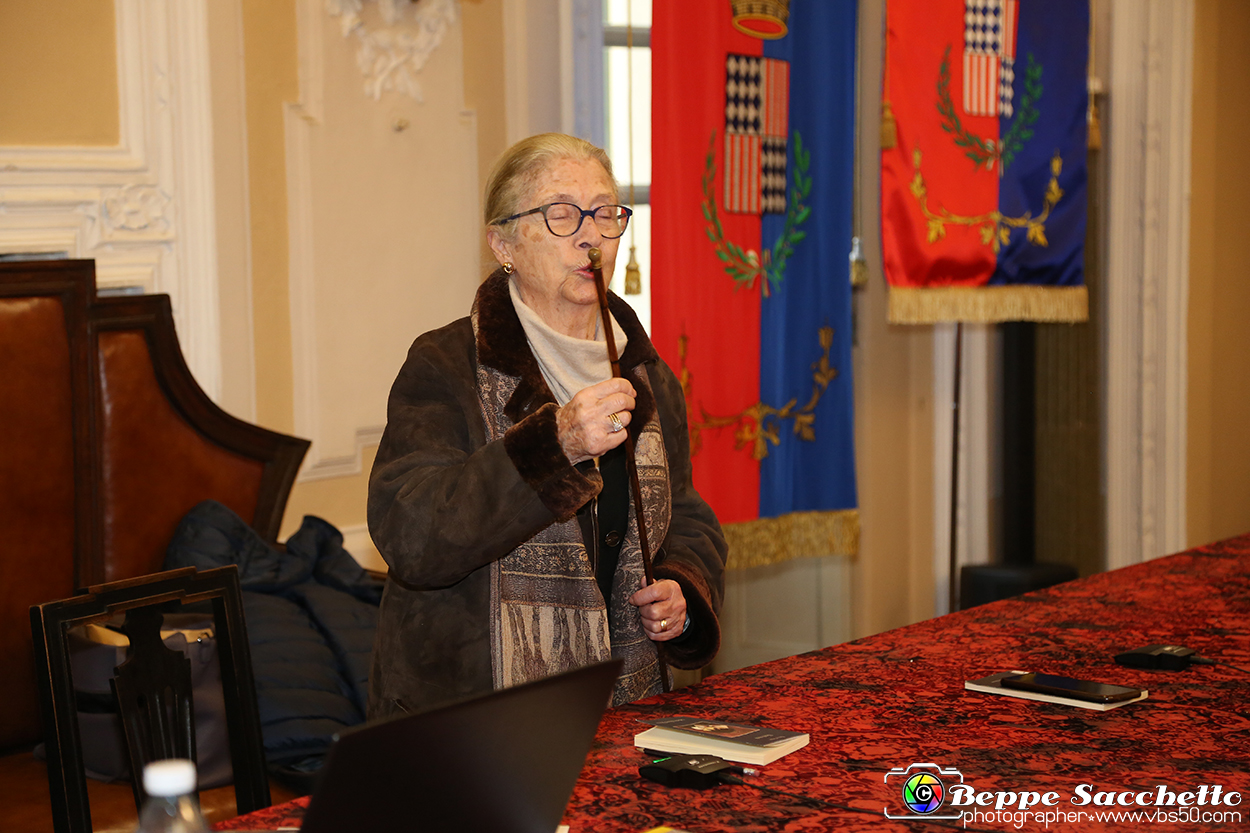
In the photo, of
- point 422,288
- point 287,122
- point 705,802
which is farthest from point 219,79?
point 705,802

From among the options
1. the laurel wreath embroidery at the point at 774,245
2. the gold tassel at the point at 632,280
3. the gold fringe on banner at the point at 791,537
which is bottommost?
the gold fringe on banner at the point at 791,537

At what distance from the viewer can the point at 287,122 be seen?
3.13 meters

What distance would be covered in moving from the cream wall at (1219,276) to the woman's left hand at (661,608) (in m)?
3.73

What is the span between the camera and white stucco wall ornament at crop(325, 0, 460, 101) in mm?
3236

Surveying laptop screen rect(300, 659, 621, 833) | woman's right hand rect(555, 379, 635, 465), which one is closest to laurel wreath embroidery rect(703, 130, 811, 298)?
woman's right hand rect(555, 379, 635, 465)

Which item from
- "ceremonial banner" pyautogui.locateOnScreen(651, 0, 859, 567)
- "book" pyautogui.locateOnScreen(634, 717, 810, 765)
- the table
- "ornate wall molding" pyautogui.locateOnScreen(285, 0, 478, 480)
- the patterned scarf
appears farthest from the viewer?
"ceremonial banner" pyautogui.locateOnScreen(651, 0, 859, 567)

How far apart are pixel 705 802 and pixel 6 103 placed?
2248 millimetres

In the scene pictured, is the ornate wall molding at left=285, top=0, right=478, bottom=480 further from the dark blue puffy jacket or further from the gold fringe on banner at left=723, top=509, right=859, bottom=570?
the gold fringe on banner at left=723, top=509, right=859, bottom=570

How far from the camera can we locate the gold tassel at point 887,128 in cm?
401

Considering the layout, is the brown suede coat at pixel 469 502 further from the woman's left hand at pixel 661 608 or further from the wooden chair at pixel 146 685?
the wooden chair at pixel 146 685

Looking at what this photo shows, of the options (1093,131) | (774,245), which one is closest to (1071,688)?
(774,245)

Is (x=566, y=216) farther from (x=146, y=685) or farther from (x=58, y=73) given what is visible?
(x=58, y=73)

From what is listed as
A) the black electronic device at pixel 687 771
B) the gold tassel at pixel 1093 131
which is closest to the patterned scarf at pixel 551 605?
the black electronic device at pixel 687 771

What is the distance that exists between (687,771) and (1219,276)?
4.51 metres
